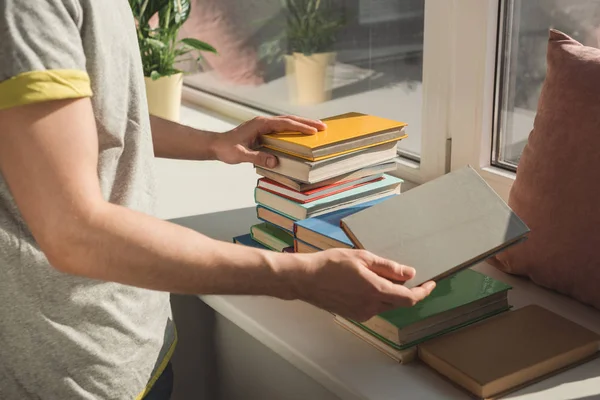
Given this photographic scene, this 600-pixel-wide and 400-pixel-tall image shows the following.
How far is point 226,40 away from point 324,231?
136 centimetres

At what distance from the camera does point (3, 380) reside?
99cm

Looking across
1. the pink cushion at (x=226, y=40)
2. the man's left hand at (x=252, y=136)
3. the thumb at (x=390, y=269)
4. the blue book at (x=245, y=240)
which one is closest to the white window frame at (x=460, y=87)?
the man's left hand at (x=252, y=136)

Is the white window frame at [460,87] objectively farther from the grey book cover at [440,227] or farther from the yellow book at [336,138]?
the grey book cover at [440,227]

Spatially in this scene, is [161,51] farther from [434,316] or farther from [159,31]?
[434,316]

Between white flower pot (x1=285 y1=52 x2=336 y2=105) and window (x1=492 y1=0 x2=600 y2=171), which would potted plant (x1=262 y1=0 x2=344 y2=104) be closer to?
white flower pot (x1=285 y1=52 x2=336 y2=105)

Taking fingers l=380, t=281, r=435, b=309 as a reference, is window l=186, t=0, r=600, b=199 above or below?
above

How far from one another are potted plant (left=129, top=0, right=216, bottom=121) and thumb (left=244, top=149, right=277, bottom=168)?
82 centimetres

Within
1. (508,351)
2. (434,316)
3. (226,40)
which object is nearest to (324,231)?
(434,316)

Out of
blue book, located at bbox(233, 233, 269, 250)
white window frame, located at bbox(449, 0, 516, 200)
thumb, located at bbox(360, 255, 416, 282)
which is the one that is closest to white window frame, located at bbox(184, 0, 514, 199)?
white window frame, located at bbox(449, 0, 516, 200)

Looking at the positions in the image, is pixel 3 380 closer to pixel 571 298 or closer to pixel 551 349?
pixel 551 349

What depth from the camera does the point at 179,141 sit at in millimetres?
1313

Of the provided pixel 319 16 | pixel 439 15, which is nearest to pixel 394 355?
pixel 439 15

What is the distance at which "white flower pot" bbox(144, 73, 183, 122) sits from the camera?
2076 millimetres

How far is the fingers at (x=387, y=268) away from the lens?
971mm
